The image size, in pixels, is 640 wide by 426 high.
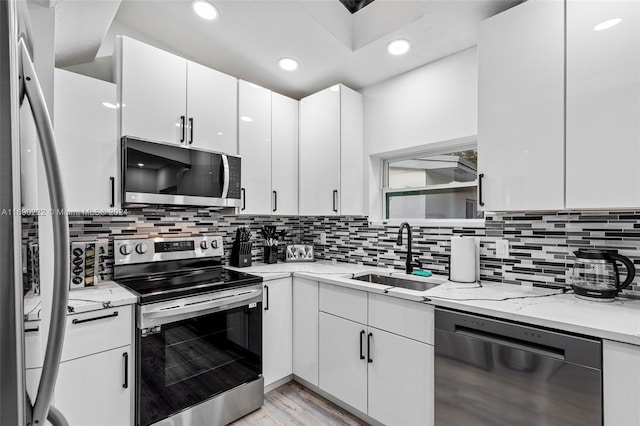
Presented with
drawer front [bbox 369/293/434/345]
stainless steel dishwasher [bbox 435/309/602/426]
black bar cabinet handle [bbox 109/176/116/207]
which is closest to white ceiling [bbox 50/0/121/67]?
black bar cabinet handle [bbox 109/176/116/207]

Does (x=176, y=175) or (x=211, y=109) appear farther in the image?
(x=211, y=109)

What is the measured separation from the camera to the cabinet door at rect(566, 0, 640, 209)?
136 centimetres

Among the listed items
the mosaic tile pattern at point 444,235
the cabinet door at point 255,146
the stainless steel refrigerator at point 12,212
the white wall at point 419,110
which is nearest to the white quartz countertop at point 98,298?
the mosaic tile pattern at point 444,235

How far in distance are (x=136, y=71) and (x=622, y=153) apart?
2.56 m

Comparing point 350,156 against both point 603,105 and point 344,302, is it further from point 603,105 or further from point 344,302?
point 603,105

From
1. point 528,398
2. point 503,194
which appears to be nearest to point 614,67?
point 503,194

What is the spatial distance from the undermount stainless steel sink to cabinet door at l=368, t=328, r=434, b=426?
19.2 inches

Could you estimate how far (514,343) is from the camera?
4.64ft

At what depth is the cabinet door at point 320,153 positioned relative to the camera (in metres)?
2.62

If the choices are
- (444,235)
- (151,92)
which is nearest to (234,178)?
(151,92)

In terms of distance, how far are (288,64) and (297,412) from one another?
2488 millimetres

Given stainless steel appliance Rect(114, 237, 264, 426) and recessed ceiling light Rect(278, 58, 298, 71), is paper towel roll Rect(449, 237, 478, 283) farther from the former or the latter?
recessed ceiling light Rect(278, 58, 298, 71)

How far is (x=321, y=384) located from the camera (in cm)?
225

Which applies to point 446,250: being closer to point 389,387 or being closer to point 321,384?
point 389,387
